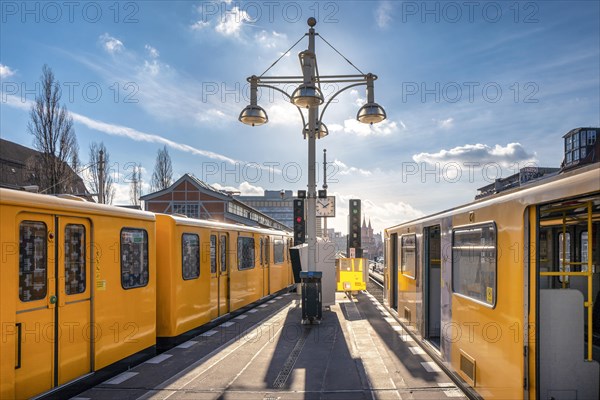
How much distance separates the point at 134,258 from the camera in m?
7.55

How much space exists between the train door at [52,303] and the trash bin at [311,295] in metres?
5.79

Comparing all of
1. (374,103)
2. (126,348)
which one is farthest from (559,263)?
(126,348)

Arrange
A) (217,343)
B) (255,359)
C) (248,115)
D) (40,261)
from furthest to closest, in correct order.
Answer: (248,115) < (217,343) < (255,359) < (40,261)

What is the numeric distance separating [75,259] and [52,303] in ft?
2.25

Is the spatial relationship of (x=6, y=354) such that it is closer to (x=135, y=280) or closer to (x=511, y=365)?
(x=135, y=280)

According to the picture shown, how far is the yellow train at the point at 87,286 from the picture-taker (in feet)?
16.8

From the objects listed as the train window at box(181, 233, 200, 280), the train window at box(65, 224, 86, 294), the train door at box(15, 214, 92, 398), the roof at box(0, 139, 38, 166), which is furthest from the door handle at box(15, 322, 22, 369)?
the roof at box(0, 139, 38, 166)

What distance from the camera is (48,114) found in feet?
96.1

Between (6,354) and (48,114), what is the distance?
28.5m

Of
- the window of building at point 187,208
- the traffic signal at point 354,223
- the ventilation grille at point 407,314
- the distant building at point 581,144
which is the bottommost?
the ventilation grille at point 407,314

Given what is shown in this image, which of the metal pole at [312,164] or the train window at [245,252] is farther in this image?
the train window at [245,252]

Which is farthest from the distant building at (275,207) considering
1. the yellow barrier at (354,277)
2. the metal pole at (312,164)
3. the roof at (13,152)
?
the metal pole at (312,164)

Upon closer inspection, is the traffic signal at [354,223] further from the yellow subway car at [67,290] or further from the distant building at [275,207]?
the distant building at [275,207]

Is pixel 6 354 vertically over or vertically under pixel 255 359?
over
